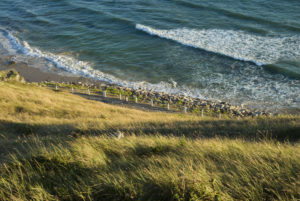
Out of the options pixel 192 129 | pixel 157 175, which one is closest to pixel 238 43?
pixel 192 129

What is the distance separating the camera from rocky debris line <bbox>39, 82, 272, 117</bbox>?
2361 cm

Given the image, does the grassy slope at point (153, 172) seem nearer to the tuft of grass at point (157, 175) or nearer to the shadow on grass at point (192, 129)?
the tuft of grass at point (157, 175)

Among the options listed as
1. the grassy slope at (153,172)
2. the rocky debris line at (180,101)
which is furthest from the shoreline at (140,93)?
the grassy slope at (153,172)

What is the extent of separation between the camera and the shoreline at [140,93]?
23.8m

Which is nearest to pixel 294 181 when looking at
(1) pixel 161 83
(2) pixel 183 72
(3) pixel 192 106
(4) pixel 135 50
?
(3) pixel 192 106

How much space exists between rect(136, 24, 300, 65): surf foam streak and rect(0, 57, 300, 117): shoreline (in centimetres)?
1083

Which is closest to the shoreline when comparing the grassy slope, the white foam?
the white foam

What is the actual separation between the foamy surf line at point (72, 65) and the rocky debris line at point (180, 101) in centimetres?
115

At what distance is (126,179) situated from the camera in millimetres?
5168

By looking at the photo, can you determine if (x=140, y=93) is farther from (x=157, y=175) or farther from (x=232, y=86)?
(x=157, y=175)

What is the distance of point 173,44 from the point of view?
38375 mm

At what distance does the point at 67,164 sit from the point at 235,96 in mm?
22794

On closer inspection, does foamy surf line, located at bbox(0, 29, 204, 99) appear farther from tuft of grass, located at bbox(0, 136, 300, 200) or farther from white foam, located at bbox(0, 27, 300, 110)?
tuft of grass, located at bbox(0, 136, 300, 200)

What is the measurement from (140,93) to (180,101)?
4094 mm
